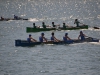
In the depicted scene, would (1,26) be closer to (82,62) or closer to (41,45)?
(41,45)

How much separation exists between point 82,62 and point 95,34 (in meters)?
26.7

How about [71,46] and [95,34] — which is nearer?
[71,46]

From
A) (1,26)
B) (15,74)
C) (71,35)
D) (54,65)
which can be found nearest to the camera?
(15,74)

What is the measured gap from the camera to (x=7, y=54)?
53.7m

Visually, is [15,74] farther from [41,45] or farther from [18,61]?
[41,45]

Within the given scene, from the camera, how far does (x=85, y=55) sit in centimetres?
5219

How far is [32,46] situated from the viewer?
2264 inches

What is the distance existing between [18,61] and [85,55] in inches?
335

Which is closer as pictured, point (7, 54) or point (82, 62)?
point (82, 62)

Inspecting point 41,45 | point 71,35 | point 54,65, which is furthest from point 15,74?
point 71,35

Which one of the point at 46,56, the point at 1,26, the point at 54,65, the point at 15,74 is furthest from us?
the point at 1,26

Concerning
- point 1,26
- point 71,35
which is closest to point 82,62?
point 71,35

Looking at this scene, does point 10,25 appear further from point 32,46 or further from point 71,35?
point 32,46

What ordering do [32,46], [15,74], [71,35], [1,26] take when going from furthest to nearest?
[1,26] < [71,35] < [32,46] < [15,74]
